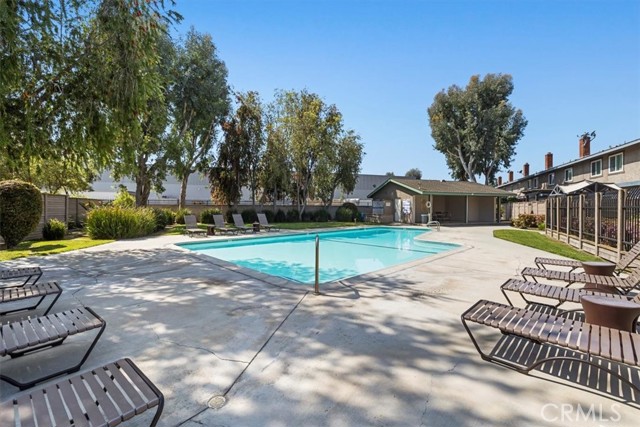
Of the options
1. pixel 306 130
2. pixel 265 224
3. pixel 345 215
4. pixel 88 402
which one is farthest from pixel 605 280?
pixel 345 215

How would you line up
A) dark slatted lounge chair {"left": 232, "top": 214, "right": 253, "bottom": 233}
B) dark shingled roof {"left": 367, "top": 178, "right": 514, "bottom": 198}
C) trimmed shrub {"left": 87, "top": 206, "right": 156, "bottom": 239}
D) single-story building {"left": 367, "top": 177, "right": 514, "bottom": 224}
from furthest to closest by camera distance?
single-story building {"left": 367, "top": 177, "right": 514, "bottom": 224} → dark shingled roof {"left": 367, "top": 178, "right": 514, "bottom": 198} → dark slatted lounge chair {"left": 232, "top": 214, "right": 253, "bottom": 233} → trimmed shrub {"left": 87, "top": 206, "right": 156, "bottom": 239}

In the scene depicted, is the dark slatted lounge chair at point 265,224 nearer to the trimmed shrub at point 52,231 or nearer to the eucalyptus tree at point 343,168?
the eucalyptus tree at point 343,168

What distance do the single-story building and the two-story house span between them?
473 cm

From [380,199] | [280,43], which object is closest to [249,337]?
[280,43]

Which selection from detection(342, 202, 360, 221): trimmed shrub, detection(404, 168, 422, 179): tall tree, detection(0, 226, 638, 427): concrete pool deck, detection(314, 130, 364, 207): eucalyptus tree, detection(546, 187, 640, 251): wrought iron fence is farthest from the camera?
detection(404, 168, 422, 179): tall tree

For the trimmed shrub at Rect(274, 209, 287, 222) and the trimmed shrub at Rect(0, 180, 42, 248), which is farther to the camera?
the trimmed shrub at Rect(274, 209, 287, 222)

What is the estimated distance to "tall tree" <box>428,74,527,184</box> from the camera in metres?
34.2

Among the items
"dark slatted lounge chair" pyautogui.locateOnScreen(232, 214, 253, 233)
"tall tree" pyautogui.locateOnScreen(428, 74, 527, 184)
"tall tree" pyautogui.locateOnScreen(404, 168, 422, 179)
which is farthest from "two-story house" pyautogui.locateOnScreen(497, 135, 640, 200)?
"tall tree" pyautogui.locateOnScreen(404, 168, 422, 179)

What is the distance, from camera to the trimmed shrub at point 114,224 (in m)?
12.6

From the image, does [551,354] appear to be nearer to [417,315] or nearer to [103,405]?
[417,315]

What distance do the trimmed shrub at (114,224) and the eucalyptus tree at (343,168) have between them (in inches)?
556

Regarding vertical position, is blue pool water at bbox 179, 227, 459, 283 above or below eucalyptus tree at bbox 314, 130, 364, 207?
below

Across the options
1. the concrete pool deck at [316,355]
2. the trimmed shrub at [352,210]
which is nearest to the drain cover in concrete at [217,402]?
the concrete pool deck at [316,355]

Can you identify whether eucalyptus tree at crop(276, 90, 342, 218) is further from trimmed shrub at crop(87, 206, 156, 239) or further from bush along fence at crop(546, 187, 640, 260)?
bush along fence at crop(546, 187, 640, 260)
